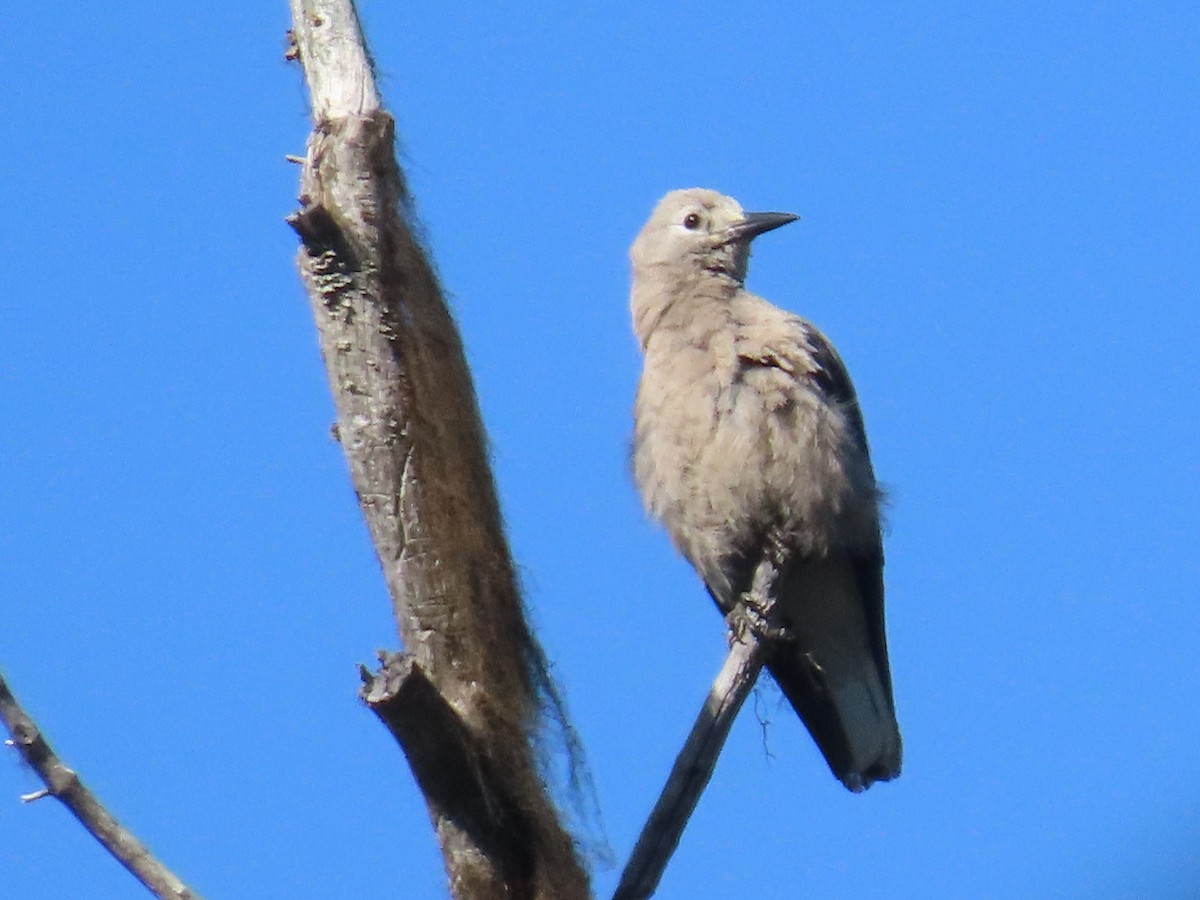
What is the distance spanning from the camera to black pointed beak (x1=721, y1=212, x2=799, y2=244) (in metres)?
6.41

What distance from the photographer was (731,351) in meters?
5.55

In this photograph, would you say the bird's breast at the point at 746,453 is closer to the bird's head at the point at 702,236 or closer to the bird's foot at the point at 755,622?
the bird's foot at the point at 755,622

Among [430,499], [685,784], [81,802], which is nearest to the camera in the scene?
[81,802]

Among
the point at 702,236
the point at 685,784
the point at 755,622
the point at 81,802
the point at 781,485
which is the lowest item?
the point at 685,784

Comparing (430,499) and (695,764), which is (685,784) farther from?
(430,499)

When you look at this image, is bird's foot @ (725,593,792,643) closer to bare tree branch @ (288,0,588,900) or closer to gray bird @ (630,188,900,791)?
gray bird @ (630,188,900,791)

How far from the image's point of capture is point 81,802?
3648 mm

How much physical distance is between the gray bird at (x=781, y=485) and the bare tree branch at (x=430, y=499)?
1090 mm

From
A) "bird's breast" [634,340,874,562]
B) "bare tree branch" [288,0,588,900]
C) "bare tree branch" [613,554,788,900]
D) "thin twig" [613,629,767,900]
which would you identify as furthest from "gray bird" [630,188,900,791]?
"bare tree branch" [288,0,588,900]

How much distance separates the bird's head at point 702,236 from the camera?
635cm

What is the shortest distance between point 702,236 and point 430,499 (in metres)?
2.41

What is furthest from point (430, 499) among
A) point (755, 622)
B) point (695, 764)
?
point (755, 622)

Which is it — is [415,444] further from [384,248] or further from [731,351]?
[731,351]

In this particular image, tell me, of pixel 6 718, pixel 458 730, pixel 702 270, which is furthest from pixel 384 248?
pixel 702 270
